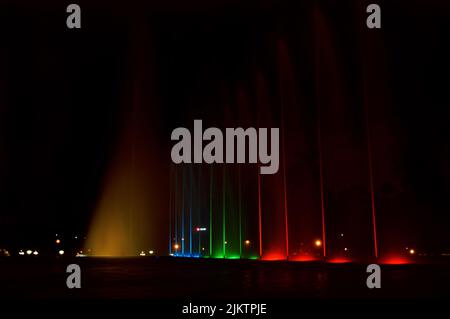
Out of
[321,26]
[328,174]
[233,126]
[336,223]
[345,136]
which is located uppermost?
[321,26]

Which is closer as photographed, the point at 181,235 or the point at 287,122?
the point at 287,122

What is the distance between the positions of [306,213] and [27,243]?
30.1 meters

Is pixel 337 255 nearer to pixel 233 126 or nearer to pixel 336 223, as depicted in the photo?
pixel 336 223

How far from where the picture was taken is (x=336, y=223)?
15.9 metres

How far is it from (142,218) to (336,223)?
15608 mm

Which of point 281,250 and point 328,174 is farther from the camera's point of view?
point 281,250

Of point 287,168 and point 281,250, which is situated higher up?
point 287,168

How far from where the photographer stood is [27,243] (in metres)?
43.3
